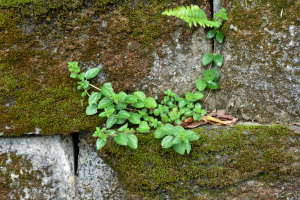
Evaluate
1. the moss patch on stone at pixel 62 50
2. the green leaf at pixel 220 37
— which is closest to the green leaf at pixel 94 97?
the moss patch on stone at pixel 62 50

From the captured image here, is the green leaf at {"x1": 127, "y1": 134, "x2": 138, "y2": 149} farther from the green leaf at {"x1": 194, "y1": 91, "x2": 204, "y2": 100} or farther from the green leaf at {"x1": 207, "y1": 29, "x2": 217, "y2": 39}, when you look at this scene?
the green leaf at {"x1": 207, "y1": 29, "x2": 217, "y2": 39}

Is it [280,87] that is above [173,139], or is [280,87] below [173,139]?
above

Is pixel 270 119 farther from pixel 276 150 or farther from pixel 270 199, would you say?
pixel 270 199

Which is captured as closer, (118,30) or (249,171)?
(249,171)

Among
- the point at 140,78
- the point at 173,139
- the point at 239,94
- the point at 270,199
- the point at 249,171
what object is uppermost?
the point at 140,78

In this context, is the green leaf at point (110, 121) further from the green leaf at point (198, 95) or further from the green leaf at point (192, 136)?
the green leaf at point (198, 95)

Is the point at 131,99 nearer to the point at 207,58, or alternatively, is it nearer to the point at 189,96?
the point at 189,96

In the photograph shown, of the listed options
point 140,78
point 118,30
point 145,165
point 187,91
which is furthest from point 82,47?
point 145,165
